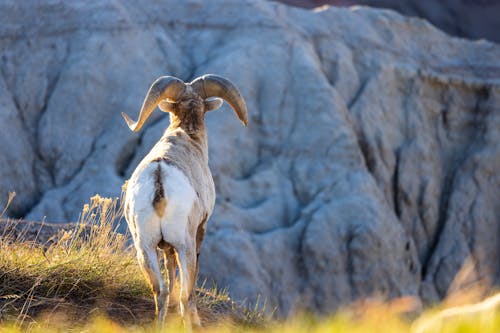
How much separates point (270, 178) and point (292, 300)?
11.0ft

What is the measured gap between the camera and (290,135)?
23453 millimetres

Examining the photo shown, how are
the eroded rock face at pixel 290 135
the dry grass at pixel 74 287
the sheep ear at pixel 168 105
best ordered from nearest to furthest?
the dry grass at pixel 74 287
the sheep ear at pixel 168 105
the eroded rock face at pixel 290 135

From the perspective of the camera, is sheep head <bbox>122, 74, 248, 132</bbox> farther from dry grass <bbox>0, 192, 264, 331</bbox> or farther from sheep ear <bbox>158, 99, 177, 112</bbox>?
dry grass <bbox>0, 192, 264, 331</bbox>

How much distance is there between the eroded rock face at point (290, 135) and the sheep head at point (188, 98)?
1035 centimetres

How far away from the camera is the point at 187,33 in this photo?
83.1 feet

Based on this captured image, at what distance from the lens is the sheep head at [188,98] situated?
338 inches

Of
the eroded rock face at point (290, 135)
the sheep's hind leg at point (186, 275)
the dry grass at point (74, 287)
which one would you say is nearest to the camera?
the sheep's hind leg at point (186, 275)

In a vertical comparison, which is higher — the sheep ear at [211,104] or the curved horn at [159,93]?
the curved horn at [159,93]

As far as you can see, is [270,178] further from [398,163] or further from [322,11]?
[322,11]

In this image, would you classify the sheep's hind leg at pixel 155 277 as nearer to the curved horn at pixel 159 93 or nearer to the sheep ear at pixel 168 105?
the curved horn at pixel 159 93

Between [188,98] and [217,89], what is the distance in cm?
40

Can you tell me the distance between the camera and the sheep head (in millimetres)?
8594

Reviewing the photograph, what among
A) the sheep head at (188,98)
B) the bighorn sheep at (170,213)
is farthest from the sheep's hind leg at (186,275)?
the sheep head at (188,98)

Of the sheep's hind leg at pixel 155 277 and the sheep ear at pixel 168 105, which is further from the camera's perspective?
the sheep ear at pixel 168 105
